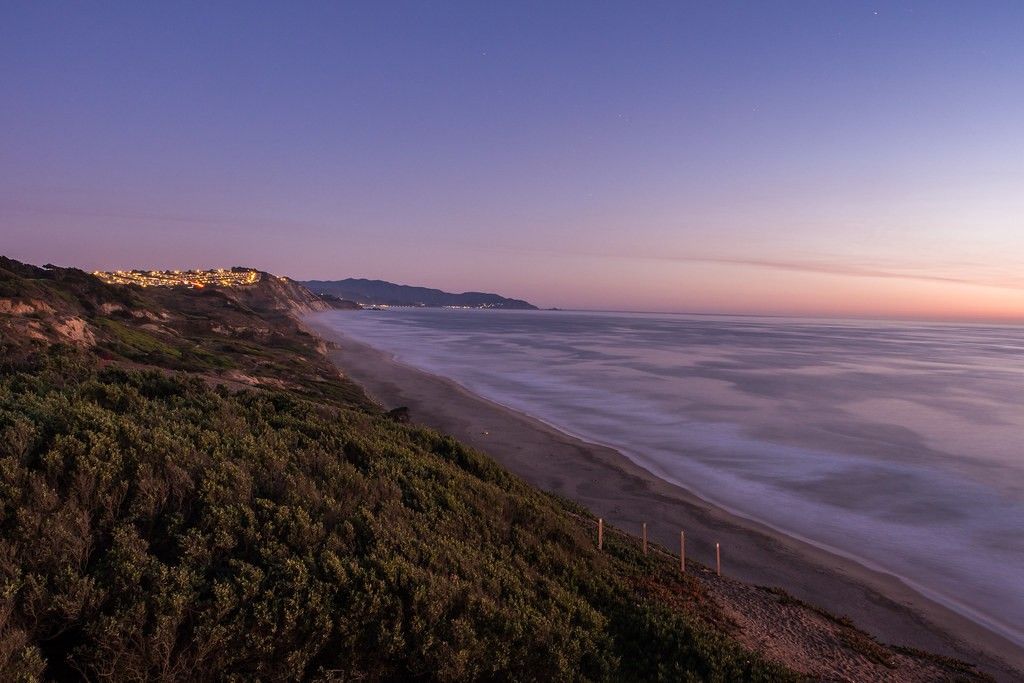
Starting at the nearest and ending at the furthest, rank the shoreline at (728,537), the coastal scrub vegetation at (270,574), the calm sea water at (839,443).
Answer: the coastal scrub vegetation at (270,574) → the shoreline at (728,537) → the calm sea water at (839,443)

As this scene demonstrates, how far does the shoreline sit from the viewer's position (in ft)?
41.4

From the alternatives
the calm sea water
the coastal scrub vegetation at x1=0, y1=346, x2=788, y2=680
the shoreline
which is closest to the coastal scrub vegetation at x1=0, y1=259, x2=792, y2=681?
the coastal scrub vegetation at x1=0, y1=346, x2=788, y2=680

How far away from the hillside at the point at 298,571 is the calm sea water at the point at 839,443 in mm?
7643

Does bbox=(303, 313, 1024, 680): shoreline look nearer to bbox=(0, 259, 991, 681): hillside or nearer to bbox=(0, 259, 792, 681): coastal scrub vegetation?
bbox=(0, 259, 991, 681): hillside

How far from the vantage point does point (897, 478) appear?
24.1m

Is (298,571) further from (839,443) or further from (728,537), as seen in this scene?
(839,443)

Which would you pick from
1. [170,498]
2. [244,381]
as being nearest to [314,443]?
[170,498]

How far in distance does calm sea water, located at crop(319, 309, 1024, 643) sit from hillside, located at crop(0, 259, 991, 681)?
764cm

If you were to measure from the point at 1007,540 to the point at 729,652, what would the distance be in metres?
16.1

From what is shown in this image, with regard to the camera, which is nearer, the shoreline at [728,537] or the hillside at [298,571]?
the hillside at [298,571]

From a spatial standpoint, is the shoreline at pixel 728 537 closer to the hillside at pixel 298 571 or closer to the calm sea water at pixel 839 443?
the calm sea water at pixel 839 443

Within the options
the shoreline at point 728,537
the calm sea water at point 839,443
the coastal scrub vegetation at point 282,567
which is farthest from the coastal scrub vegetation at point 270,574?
the calm sea water at point 839,443

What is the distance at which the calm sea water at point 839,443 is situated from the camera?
17156 millimetres

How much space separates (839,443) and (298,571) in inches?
1202
